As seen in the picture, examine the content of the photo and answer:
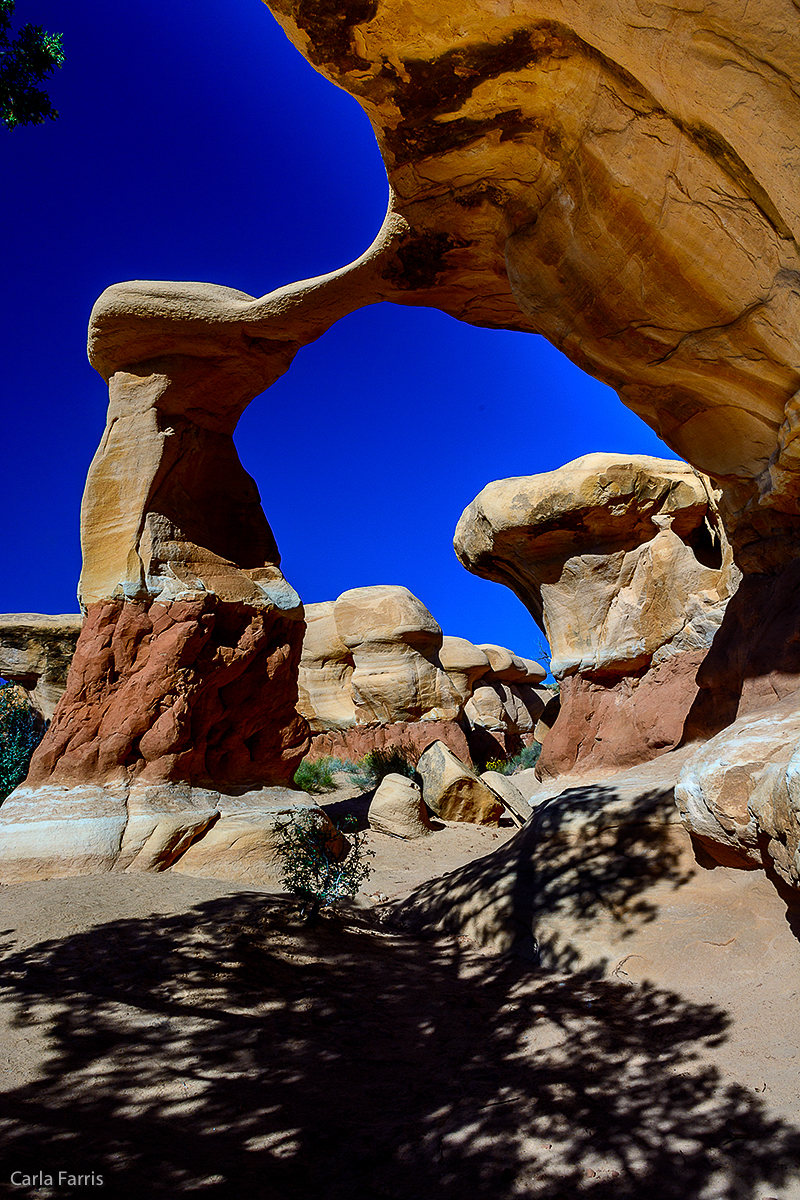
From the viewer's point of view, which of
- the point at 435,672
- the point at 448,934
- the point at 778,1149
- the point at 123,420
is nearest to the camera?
the point at 778,1149

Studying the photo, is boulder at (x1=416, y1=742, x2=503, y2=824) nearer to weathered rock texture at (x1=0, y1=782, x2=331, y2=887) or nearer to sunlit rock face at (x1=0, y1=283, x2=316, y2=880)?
sunlit rock face at (x1=0, y1=283, x2=316, y2=880)

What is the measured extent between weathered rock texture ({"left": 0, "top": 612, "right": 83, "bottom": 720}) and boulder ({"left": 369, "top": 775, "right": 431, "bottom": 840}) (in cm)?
1236

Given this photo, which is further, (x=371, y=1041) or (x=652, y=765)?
(x=652, y=765)

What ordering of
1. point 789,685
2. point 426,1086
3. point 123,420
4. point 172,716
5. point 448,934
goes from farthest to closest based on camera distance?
1. point 123,420
2. point 172,716
3. point 448,934
4. point 789,685
5. point 426,1086

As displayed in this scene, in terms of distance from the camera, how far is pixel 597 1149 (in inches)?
98.3

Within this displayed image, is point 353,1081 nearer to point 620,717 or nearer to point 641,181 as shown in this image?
point 641,181

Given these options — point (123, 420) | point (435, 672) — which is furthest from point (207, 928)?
point (435, 672)

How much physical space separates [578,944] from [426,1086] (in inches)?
69.4

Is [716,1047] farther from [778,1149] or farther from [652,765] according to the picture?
[652,765]

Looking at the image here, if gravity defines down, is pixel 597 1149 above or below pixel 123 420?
below

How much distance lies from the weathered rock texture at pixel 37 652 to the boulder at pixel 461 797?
40.5ft

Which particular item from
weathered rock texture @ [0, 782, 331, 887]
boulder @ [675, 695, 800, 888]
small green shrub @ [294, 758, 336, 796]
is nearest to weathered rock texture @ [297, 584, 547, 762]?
small green shrub @ [294, 758, 336, 796]

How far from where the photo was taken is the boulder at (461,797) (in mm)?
11203

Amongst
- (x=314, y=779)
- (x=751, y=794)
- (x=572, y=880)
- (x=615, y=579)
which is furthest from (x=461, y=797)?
(x=751, y=794)
